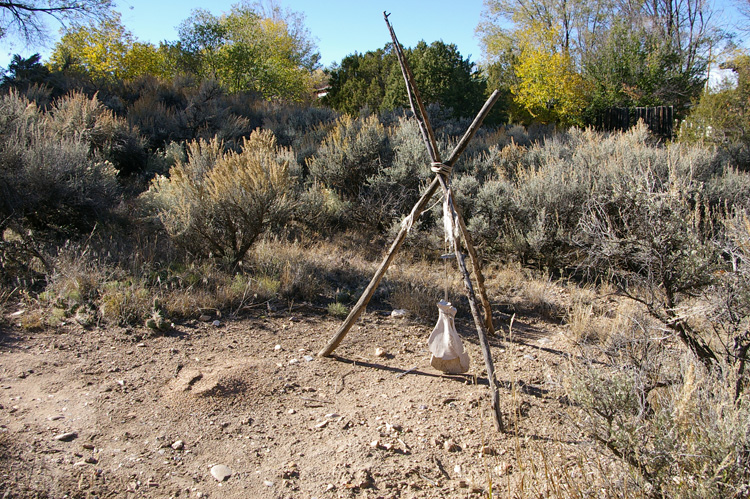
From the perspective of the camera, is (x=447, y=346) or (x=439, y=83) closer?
(x=447, y=346)

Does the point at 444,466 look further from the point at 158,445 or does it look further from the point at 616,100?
the point at 616,100

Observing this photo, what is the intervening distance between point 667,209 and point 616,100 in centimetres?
1440

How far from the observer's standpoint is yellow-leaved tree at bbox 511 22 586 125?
16266mm

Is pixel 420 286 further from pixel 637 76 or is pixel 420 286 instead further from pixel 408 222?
pixel 637 76

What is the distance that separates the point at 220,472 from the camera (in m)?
2.52

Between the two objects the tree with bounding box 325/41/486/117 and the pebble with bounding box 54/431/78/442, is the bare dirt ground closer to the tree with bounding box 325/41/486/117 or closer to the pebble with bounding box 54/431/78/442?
the pebble with bounding box 54/431/78/442

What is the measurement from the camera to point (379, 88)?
1648 centimetres

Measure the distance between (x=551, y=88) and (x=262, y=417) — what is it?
1631cm

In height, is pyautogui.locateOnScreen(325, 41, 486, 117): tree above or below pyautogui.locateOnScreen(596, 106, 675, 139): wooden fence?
above

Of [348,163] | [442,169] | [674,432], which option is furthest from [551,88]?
[674,432]

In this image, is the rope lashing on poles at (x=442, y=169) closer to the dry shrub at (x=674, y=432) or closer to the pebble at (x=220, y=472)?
the dry shrub at (x=674, y=432)

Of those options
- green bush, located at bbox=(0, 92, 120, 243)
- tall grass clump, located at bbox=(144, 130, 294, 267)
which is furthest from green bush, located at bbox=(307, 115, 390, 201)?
green bush, located at bbox=(0, 92, 120, 243)

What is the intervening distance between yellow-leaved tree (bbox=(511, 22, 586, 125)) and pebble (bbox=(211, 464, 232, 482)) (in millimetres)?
16408

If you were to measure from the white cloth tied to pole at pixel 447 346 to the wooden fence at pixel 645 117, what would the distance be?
14359 millimetres
